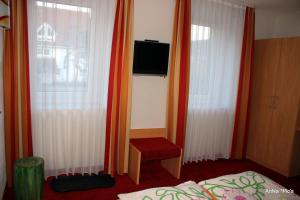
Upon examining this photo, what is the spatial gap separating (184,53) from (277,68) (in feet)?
5.00

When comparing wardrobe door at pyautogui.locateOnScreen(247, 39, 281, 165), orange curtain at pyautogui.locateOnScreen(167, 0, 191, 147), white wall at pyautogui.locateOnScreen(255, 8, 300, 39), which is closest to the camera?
orange curtain at pyautogui.locateOnScreen(167, 0, 191, 147)

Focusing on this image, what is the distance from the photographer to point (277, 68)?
382 centimetres

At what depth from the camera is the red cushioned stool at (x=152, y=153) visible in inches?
124

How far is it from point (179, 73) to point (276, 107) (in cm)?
166

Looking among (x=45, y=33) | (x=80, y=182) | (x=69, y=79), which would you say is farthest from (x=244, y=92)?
(x=45, y=33)

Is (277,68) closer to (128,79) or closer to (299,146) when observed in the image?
(299,146)

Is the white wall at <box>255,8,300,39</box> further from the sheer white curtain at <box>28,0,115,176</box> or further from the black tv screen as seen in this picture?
the sheer white curtain at <box>28,0,115,176</box>

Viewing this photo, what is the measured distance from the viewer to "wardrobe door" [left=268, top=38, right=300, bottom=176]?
3576 mm

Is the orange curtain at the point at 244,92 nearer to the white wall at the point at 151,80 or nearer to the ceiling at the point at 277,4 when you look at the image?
the ceiling at the point at 277,4

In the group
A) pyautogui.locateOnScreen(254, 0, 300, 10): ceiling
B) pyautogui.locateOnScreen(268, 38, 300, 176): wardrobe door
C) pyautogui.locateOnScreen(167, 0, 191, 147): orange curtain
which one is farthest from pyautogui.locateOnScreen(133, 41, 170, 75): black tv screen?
pyautogui.locateOnScreen(268, 38, 300, 176): wardrobe door

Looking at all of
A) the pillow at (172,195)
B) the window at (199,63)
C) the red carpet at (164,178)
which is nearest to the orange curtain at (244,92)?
the red carpet at (164,178)

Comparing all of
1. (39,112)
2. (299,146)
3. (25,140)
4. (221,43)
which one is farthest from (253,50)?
(25,140)

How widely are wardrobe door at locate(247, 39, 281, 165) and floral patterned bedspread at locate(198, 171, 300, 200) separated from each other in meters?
2.03

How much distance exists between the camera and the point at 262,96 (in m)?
4.07
